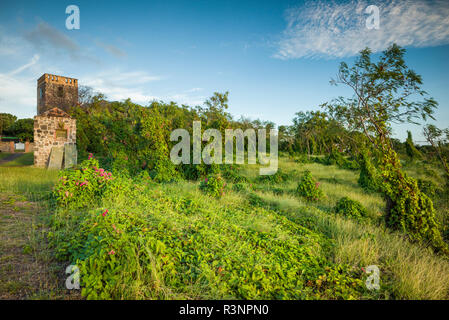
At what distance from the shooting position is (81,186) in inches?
177

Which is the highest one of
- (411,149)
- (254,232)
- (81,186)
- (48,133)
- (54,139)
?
(48,133)

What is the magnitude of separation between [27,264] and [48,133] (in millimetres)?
11751

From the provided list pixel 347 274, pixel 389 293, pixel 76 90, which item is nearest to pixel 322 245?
pixel 347 274

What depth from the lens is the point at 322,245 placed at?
3.49 meters

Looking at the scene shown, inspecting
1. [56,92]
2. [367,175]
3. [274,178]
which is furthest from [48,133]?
[56,92]

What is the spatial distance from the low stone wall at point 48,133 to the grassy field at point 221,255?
859cm

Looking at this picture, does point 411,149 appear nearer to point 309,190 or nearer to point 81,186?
point 309,190

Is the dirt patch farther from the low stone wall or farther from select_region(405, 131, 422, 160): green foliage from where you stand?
select_region(405, 131, 422, 160): green foliage

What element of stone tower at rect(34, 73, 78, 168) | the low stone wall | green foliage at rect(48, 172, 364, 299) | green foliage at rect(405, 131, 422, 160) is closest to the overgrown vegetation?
green foliage at rect(48, 172, 364, 299)

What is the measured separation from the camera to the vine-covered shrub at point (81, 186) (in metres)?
4.26

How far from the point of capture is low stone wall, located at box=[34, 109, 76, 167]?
10969 mm

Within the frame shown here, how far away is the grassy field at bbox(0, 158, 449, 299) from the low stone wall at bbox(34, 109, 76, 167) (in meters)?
8.59
